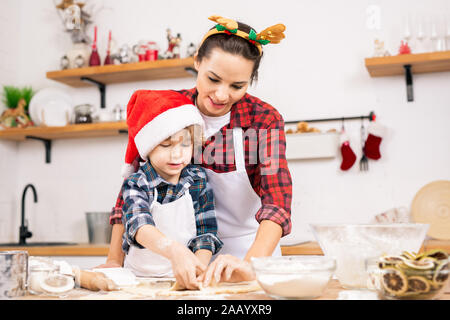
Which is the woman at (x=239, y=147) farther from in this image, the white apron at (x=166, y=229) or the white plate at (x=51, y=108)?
the white plate at (x=51, y=108)

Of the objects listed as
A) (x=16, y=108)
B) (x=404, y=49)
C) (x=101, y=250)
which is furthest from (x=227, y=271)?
(x=16, y=108)

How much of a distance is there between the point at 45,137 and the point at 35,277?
2.49 m

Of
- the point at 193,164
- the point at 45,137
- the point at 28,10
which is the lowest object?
the point at 193,164

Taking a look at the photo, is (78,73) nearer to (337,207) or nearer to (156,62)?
(156,62)

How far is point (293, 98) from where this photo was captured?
2812 mm

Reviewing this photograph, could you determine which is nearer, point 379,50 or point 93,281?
point 93,281

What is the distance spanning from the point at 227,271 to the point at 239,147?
0.56m

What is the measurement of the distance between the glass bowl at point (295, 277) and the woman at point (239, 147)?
327mm

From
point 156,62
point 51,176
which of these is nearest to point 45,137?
point 51,176

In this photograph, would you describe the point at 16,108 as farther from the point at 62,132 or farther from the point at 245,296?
the point at 245,296

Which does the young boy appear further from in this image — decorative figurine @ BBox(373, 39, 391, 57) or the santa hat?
decorative figurine @ BBox(373, 39, 391, 57)

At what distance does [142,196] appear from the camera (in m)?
1.12

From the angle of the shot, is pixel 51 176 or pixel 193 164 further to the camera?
pixel 51 176

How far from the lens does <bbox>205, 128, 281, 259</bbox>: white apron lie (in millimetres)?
1352
